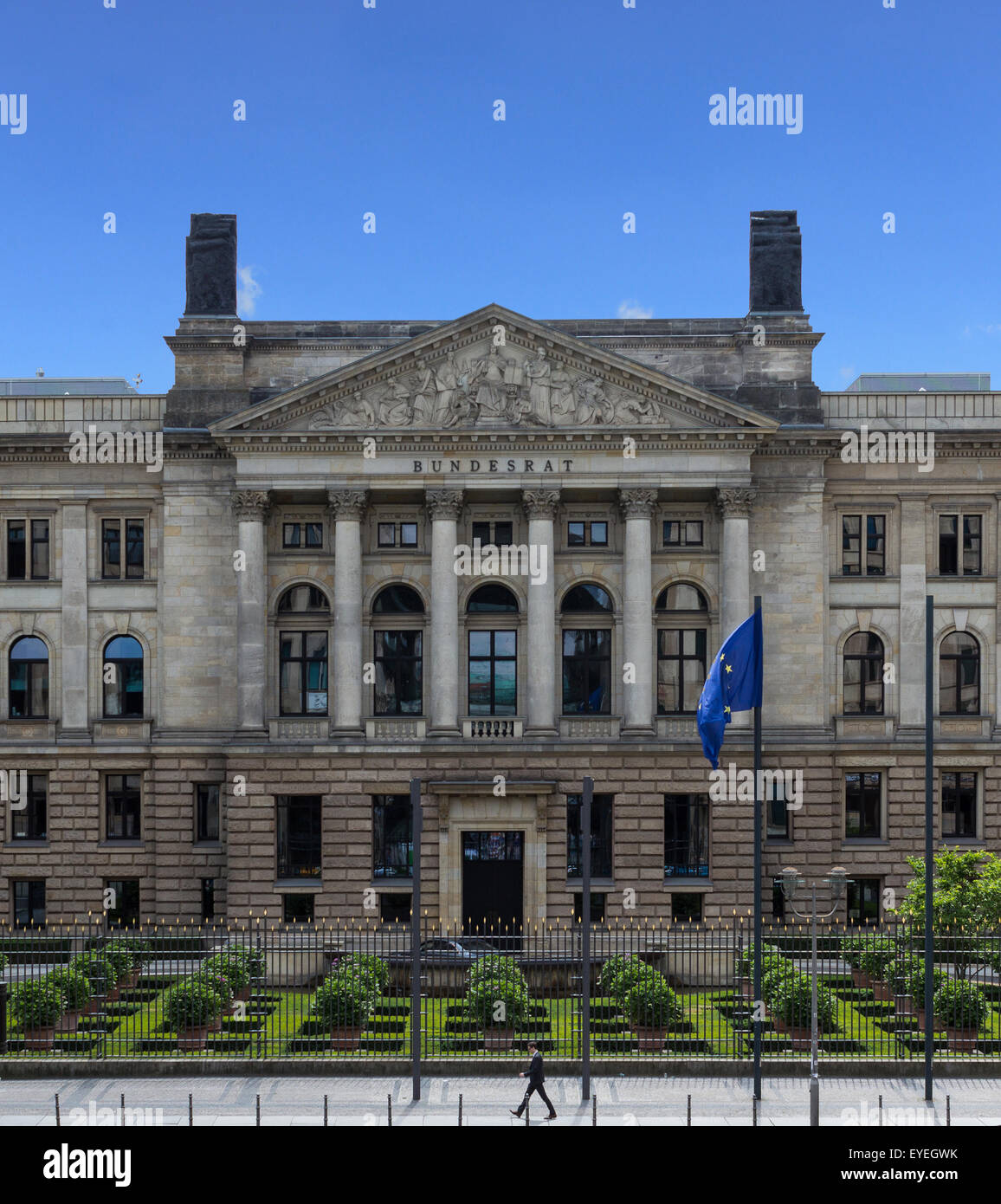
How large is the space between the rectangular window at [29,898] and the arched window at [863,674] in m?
33.3

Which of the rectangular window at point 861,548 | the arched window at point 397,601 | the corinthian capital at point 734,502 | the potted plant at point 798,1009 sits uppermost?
the corinthian capital at point 734,502

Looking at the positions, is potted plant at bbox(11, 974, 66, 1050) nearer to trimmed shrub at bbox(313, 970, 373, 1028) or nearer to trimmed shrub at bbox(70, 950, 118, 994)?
trimmed shrub at bbox(70, 950, 118, 994)

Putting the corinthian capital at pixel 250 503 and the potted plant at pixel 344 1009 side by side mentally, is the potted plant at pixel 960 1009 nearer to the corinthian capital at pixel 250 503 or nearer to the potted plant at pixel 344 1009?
the potted plant at pixel 344 1009

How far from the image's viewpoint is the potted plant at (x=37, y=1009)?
3609 centimetres

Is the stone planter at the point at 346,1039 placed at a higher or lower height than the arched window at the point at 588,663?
lower

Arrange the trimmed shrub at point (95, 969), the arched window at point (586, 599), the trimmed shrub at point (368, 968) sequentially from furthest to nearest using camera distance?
the arched window at point (586, 599) < the trimmed shrub at point (95, 969) < the trimmed shrub at point (368, 968)

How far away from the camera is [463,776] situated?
176 feet

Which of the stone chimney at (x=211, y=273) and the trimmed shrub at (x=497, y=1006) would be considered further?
the stone chimney at (x=211, y=273)

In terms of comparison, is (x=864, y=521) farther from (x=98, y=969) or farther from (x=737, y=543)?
(x=98, y=969)

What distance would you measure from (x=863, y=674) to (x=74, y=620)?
105ft

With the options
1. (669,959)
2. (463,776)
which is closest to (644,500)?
(463,776)

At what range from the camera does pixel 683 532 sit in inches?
2195

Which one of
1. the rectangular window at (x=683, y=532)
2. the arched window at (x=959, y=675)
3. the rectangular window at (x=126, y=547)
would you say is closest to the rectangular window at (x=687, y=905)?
the arched window at (x=959, y=675)

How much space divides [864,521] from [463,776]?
19.2m
